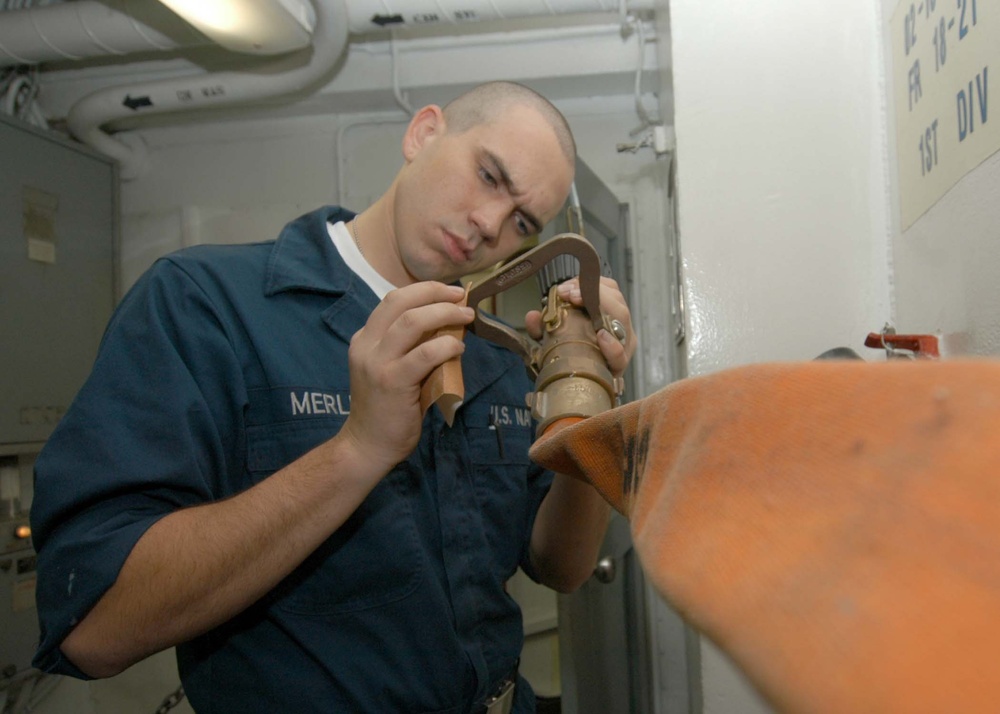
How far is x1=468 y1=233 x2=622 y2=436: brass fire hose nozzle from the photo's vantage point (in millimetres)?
622

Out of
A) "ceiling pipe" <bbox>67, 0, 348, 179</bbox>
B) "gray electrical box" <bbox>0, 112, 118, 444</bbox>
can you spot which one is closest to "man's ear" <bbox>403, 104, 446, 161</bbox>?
"ceiling pipe" <bbox>67, 0, 348, 179</bbox>

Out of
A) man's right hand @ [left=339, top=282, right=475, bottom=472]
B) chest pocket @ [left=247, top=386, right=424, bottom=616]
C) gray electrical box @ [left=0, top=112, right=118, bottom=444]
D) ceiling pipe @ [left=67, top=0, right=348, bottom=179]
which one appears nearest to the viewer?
man's right hand @ [left=339, top=282, right=475, bottom=472]

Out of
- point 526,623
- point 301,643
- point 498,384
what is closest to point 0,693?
point 526,623

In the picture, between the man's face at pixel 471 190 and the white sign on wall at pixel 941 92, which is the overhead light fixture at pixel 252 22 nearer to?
the man's face at pixel 471 190

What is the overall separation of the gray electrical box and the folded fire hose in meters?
2.10

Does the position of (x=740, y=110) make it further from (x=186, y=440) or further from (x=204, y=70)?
(x=204, y=70)

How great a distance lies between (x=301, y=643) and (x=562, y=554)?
15.7 inches

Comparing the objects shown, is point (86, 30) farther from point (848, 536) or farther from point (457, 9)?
point (848, 536)

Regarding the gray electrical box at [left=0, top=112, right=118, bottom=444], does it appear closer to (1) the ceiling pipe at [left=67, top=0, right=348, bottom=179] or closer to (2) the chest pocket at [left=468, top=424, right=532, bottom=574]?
(1) the ceiling pipe at [left=67, top=0, right=348, bottom=179]

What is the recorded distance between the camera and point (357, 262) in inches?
36.9

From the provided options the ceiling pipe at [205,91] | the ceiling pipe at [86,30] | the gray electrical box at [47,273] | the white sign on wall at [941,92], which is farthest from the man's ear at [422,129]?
the gray electrical box at [47,273]

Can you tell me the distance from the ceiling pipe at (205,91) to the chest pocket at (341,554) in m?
1.50

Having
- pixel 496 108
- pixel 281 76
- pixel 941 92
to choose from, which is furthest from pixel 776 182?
Answer: pixel 281 76

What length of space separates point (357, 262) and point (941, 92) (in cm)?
76
